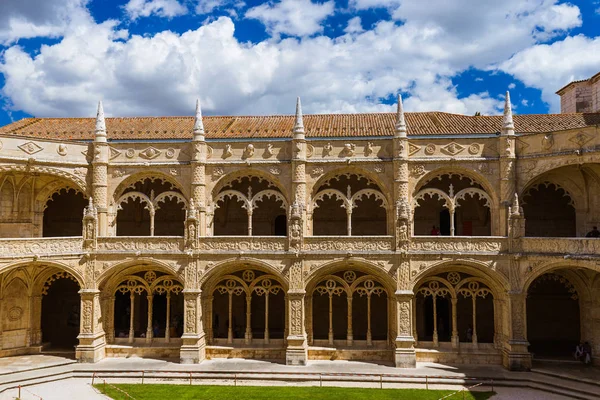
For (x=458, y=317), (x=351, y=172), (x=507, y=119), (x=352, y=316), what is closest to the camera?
(x=507, y=119)

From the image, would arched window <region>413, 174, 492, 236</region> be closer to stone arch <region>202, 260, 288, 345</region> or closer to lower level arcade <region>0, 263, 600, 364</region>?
lower level arcade <region>0, 263, 600, 364</region>

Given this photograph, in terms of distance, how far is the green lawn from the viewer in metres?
18.7

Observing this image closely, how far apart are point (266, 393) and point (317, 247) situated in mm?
7299

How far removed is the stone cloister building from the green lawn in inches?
120

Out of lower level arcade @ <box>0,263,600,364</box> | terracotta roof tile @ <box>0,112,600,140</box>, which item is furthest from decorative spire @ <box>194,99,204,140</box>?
lower level arcade @ <box>0,263,600,364</box>

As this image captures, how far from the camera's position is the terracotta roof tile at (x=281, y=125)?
1077 inches

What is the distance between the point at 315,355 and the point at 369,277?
479cm

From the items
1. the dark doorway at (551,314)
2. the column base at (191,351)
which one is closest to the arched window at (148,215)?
the column base at (191,351)

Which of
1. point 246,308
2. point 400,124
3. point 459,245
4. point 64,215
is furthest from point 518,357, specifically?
point 64,215

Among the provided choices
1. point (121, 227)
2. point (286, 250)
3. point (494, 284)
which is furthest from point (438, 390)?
point (121, 227)

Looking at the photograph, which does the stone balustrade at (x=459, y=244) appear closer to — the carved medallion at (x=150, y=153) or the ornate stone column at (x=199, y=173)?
the ornate stone column at (x=199, y=173)

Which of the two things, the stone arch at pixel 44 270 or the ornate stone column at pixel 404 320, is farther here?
the ornate stone column at pixel 404 320

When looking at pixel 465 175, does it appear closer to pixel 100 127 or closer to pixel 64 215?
pixel 100 127

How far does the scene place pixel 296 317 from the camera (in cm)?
2316
